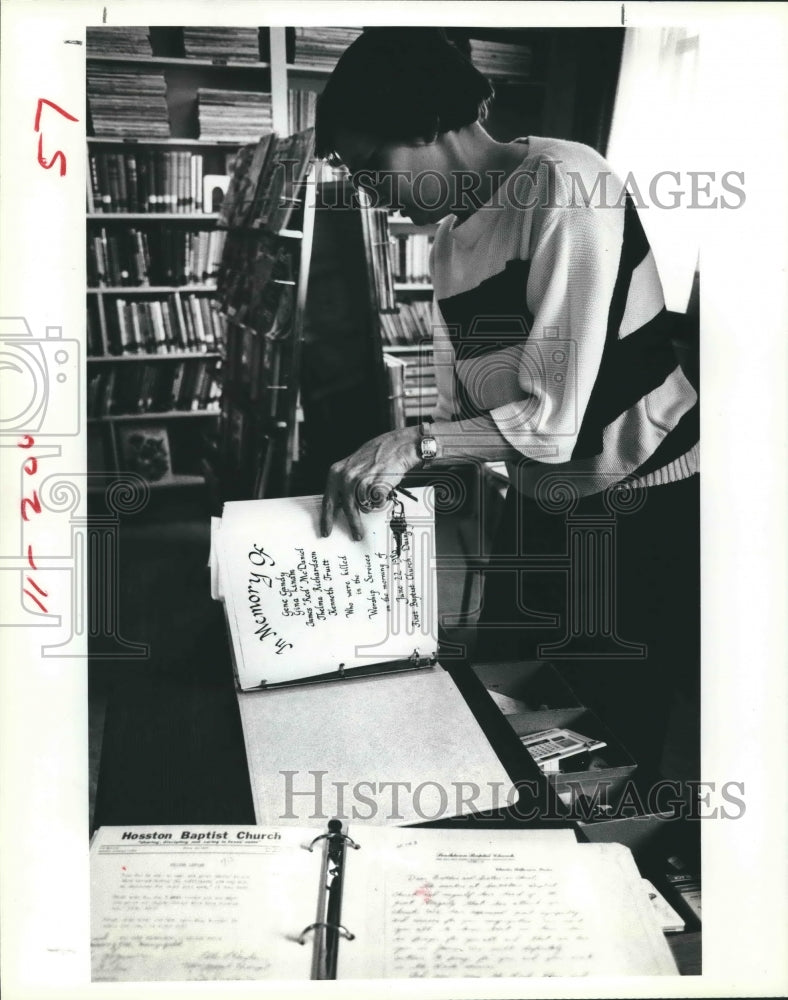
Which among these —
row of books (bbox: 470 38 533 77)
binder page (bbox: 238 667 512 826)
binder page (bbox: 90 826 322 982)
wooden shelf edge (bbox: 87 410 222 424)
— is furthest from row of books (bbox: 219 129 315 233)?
binder page (bbox: 90 826 322 982)

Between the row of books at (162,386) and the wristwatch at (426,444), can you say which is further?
the row of books at (162,386)

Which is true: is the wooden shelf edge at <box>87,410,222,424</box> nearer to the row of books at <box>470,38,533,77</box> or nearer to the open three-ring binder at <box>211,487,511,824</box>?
the row of books at <box>470,38,533,77</box>

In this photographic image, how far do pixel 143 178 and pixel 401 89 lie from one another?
2221 millimetres

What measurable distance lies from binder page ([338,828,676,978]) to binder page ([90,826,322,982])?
0.07m

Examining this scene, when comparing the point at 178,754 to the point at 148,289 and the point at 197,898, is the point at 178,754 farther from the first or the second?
the point at 148,289

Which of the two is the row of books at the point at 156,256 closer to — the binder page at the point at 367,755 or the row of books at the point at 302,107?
the row of books at the point at 302,107

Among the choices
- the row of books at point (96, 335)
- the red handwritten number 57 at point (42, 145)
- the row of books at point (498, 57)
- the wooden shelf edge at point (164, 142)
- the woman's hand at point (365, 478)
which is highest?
the wooden shelf edge at point (164, 142)

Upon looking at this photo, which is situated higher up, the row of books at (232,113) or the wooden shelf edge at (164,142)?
the row of books at (232,113)

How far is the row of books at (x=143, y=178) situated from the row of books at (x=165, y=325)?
14.5 inches

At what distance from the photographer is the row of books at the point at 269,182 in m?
1.86

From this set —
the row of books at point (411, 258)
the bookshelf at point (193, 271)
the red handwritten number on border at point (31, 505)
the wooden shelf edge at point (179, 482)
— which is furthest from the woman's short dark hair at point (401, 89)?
the row of books at point (411, 258)

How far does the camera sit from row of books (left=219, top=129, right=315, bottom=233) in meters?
1.86

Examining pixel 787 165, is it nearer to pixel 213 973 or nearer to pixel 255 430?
pixel 213 973

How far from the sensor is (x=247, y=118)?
9.30ft
